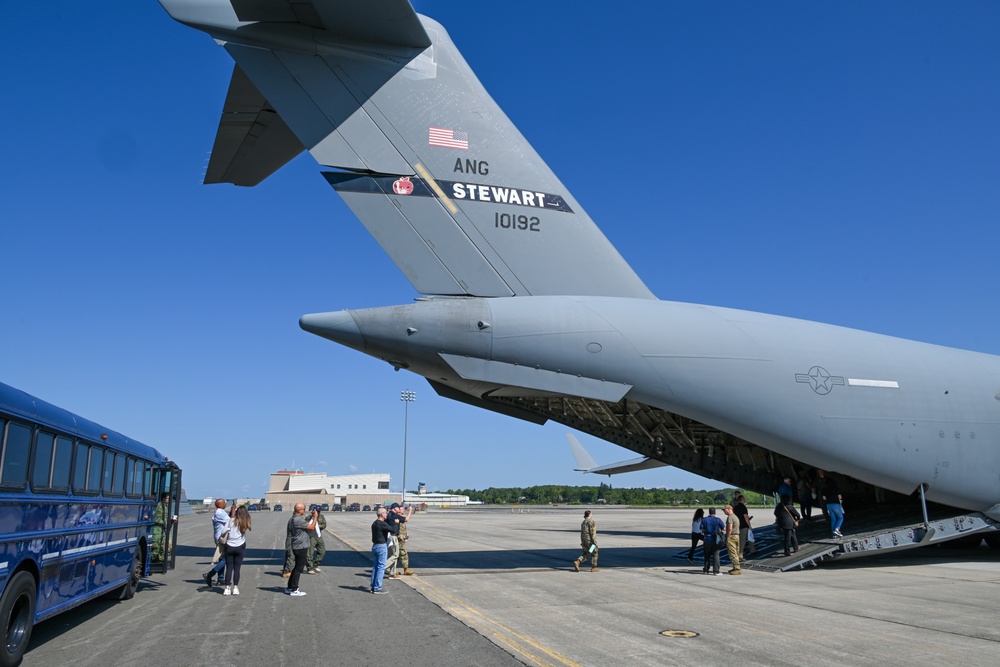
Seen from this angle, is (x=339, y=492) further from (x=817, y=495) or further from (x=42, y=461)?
(x=42, y=461)

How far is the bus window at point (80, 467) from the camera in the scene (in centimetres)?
775

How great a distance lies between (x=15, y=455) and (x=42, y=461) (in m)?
0.68

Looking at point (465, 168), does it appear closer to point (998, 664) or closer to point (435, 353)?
point (435, 353)

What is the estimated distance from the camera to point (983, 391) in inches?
586

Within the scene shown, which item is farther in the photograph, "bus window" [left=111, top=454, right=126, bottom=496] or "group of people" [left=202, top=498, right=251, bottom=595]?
"group of people" [left=202, top=498, right=251, bottom=595]

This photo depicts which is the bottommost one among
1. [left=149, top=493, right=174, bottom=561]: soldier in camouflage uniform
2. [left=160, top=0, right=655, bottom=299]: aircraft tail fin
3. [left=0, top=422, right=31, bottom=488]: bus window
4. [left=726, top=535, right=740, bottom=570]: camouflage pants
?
[left=726, top=535, right=740, bottom=570]: camouflage pants

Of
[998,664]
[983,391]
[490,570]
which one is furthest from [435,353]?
[983,391]

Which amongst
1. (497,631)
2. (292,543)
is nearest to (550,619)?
(497,631)

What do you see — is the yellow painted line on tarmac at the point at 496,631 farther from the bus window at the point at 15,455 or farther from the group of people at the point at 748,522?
the group of people at the point at 748,522

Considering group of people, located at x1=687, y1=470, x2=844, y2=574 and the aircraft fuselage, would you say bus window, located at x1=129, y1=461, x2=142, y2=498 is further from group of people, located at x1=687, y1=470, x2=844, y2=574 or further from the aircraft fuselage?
group of people, located at x1=687, y1=470, x2=844, y2=574

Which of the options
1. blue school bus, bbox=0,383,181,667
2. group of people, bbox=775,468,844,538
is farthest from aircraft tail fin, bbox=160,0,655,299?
group of people, bbox=775,468,844,538

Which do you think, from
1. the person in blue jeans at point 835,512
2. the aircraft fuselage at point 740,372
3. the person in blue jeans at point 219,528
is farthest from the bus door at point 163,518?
the person in blue jeans at point 835,512

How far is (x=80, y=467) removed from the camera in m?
7.93

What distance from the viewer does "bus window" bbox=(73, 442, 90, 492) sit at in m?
7.75
